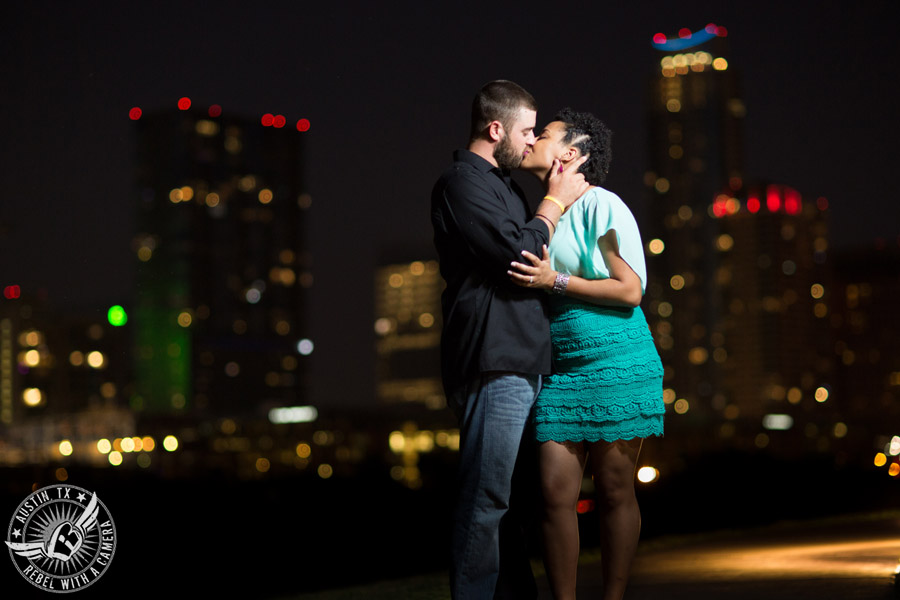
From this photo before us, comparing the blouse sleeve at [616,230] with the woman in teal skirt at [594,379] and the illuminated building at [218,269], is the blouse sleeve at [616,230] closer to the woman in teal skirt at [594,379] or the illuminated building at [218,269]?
the woman in teal skirt at [594,379]

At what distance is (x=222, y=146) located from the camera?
570 ft

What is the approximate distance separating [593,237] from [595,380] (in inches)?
15.8

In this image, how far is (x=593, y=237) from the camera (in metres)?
3.35

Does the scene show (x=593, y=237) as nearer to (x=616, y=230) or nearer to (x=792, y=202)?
(x=616, y=230)

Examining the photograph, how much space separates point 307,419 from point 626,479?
130 metres

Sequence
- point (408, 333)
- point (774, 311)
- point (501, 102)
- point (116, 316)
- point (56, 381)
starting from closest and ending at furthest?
point (501, 102) < point (116, 316) < point (56, 381) < point (774, 311) < point (408, 333)

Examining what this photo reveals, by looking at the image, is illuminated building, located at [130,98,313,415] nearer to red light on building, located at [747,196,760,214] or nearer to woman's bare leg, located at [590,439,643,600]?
red light on building, located at [747,196,760,214]

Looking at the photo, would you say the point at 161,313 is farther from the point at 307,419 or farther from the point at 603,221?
the point at 603,221

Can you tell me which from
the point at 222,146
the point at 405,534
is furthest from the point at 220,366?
the point at 405,534

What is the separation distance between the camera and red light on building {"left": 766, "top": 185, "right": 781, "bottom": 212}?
163 metres

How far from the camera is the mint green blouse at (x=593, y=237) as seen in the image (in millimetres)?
3316

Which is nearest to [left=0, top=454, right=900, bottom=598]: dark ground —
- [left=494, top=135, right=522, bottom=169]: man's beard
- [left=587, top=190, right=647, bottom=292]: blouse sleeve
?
[left=587, top=190, right=647, bottom=292]: blouse sleeve

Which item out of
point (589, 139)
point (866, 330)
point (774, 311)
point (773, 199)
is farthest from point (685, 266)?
point (589, 139)

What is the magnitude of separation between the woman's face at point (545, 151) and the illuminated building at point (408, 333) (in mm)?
151920
